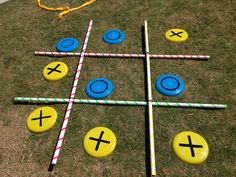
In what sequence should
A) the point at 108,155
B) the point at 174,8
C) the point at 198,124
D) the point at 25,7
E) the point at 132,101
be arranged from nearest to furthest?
1. the point at 108,155
2. the point at 198,124
3. the point at 132,101
4. the point at 174,8
5. the point at 25,7

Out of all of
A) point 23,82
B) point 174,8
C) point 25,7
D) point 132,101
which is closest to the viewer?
point 132,101

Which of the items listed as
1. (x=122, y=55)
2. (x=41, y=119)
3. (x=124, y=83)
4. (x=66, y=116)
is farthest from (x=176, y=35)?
(x=41, y=119)

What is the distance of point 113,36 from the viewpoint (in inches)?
261

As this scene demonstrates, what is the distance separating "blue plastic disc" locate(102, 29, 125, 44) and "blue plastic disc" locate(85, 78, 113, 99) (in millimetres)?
1463

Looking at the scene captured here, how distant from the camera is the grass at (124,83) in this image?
4352 mm

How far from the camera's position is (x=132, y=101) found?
506 cm

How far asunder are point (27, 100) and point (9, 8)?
4637mm

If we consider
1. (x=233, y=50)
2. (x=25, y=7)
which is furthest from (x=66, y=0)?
(x=233, y=50)

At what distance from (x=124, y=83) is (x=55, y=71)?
1745 mm

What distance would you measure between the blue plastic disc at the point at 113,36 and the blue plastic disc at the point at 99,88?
146 cm

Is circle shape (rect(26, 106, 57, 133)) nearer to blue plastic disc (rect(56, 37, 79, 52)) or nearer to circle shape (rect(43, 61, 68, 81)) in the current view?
circle shape (rect(43, 61, 68, 81))

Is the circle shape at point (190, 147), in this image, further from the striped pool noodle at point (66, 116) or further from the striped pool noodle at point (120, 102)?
the striped pool noodle at point (66, 116)

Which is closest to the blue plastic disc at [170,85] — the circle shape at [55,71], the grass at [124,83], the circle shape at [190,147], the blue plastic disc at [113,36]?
the grass at [124,83]

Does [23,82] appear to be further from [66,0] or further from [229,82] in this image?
[229,82]
